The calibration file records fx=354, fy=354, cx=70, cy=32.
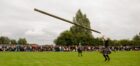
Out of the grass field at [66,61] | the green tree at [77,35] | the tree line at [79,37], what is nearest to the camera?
the grass field at [66,61]

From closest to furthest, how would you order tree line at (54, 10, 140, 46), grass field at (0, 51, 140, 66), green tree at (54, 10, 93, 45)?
grass field at (0, 51, 140, 66) < tree line at (54, 10, 140, 46) < green tree at (54, 10, 93, 45)

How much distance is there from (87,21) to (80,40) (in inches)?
511

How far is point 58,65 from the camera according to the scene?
2047cm

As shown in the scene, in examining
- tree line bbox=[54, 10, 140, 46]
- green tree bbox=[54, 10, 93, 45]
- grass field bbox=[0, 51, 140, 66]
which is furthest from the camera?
green tree bbox=[54, 10, 93, 45]

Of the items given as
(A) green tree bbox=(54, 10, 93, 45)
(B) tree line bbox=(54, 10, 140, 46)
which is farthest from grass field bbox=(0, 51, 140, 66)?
(A) green tree bbox=(54, 10, 93, 45)

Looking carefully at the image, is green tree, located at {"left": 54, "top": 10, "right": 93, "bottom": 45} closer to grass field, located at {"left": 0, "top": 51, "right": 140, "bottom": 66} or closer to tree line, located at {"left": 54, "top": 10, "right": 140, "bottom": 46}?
tree line, located at {"left": 54, "top": 10, "right": 140, "bottom": 46}

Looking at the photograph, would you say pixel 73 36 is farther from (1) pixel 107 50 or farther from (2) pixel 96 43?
(1) pixel 107 50

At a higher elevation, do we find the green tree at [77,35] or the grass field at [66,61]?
the green tree at [77,35]

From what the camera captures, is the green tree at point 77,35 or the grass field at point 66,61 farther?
the green tree at point 77,35

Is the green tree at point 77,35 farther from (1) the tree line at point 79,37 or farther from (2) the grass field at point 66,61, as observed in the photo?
(2) the grass field at point 66,61

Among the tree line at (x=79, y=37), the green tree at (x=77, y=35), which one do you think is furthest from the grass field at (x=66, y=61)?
the green tree at (x=77, y=35)

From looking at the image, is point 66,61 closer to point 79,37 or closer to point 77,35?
point 79,37

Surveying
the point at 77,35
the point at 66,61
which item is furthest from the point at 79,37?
the point at 66,61

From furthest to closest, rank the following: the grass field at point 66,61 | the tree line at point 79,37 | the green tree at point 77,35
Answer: the green tree at point 77,35 → the tree line at point 79,37 → the grass field at point 66,61
